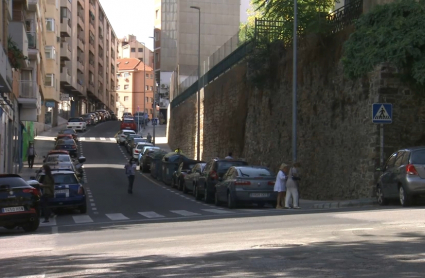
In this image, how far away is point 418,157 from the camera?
18.4 m

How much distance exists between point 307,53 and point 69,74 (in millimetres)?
65872

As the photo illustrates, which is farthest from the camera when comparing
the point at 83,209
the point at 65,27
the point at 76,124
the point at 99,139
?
the point at 65,27

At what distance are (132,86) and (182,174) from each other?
134510 mm

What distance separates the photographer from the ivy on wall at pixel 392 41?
21.5 metres

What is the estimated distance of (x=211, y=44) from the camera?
9369 centimetres

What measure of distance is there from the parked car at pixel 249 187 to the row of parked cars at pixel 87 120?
61.1 m

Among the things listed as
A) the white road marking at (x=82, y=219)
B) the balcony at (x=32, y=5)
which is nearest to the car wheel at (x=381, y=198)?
the white road marking at (x=82, y=219)

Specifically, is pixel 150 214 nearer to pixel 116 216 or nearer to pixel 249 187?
pixel 116 216

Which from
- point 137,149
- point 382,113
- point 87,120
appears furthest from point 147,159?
point 87,120

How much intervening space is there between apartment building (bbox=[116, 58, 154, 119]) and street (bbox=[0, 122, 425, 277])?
478ft

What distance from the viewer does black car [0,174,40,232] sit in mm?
16500

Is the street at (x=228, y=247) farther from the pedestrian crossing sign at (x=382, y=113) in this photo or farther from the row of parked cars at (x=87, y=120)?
the row of parked cars at (x=87, y=120)

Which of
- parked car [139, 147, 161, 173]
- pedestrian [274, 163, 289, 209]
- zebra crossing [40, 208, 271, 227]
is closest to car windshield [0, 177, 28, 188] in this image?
zebra crossing [40, 208, 271, 227]

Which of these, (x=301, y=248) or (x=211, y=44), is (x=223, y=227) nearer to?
(x=301, y=248)
